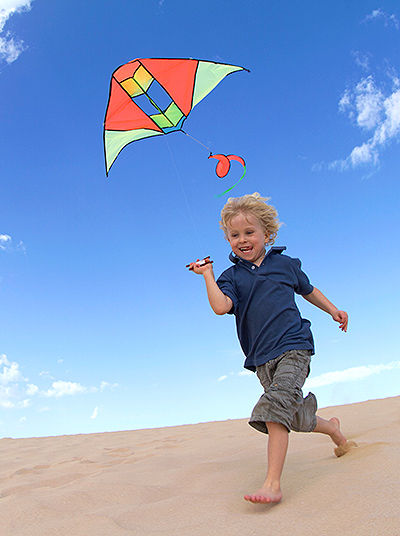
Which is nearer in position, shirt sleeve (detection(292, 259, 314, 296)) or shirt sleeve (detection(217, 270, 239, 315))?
shirt sleeve (detection(217, 270, 239, 315))

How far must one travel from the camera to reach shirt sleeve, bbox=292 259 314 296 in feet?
10.5

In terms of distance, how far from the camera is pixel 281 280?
118 inches

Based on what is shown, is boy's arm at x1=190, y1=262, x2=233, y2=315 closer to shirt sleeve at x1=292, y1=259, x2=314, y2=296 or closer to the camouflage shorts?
the camouflage shorts

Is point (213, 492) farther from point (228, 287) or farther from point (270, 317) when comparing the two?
point (228, 287)

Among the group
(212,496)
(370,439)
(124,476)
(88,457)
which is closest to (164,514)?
(212,496)

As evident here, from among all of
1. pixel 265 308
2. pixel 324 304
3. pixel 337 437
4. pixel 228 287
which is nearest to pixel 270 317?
pixel 265 308

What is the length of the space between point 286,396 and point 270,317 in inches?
19.1

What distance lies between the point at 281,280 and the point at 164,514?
1.49 m

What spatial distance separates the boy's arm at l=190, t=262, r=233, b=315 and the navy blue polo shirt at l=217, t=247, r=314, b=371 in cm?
8

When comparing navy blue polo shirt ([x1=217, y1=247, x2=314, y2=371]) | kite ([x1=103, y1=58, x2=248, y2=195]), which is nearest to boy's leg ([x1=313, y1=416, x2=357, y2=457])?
navy blue polo shirt ([x1=217, y1=247, x2=314, y2=371])

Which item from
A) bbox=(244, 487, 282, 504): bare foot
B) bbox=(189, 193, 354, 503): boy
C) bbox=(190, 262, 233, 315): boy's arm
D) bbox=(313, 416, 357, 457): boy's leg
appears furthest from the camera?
bbox=(313, 416, 357, 457): boy's leg

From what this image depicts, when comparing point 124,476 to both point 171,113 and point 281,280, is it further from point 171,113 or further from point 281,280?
point 171,113

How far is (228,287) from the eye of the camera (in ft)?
9.59

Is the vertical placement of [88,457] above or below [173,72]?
below
